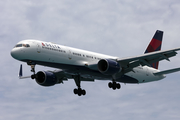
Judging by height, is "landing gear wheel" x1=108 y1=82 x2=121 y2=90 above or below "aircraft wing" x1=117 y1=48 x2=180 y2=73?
below

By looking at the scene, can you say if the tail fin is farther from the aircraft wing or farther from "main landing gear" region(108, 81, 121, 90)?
"main landing gear" region(108, 81, 121, 90)

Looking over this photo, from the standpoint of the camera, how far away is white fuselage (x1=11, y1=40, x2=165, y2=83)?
33675mm

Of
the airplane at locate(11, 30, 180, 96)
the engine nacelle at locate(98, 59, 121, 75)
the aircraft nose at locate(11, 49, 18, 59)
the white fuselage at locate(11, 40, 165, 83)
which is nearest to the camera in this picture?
the aircraft nose at locate(11, 49, 18, 59)

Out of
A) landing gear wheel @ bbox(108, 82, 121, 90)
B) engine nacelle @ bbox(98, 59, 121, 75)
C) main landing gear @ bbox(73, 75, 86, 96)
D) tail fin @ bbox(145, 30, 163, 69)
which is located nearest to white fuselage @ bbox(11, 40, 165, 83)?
engine nacelle @ bbox(98, 59, 121, 75)

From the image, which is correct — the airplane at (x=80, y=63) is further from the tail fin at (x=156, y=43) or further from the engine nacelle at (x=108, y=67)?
the tail fin at (x=156, y=43)

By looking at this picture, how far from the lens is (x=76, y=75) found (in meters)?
42.1

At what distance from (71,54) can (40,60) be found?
4224 millimetres

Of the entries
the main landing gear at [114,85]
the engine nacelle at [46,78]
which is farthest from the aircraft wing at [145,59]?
the engine nacelle at [46,78]

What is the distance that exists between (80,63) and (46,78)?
23.6ft

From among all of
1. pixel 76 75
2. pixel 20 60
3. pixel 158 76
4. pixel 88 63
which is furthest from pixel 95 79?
pixel 20 60

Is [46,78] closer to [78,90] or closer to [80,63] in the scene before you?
[78,90]

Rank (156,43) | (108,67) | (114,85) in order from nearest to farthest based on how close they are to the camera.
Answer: (108,67) < (114,85) < (156,43)

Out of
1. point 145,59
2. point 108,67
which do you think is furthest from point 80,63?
point 145,59

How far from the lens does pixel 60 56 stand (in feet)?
116
